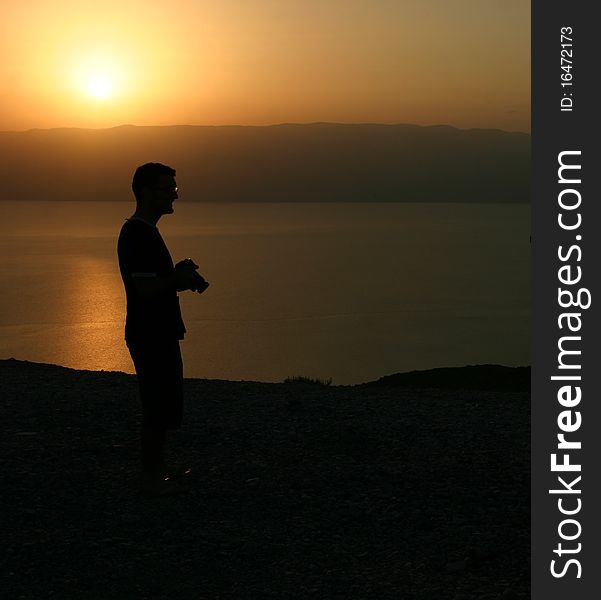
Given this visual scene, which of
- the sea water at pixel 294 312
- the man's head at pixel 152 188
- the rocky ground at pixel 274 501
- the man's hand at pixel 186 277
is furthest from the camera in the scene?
the sea water at pixel 294 312

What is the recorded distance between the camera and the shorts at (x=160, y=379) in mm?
7086

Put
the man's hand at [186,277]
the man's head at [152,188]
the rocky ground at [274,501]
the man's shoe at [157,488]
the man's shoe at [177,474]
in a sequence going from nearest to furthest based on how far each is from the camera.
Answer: the rocky ground at [274,501], the man's hand at [186,277], the man's head at [152,188], the man's shoe at [157,488], the man's shoe at [177,474]

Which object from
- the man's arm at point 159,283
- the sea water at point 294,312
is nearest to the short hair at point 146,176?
the man's arm at point 159,283

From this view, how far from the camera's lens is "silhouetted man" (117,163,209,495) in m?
6.88

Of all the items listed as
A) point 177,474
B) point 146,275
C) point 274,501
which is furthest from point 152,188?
point 274,501

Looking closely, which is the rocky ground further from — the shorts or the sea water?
the sea water

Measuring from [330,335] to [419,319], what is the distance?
10.7 metres

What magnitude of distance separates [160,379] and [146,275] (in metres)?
0.80

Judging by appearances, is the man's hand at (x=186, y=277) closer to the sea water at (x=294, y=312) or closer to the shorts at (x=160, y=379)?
the shorts at (x=160, y=379)

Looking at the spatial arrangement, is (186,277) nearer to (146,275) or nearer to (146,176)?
(146,275)

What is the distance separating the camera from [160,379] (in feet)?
23.5

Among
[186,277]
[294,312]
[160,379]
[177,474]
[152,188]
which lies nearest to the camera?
[186,277]

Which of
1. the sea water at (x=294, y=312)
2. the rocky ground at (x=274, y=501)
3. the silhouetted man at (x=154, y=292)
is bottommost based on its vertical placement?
the rocky ground at (x=274, y=501)

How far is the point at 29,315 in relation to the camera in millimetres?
65000
